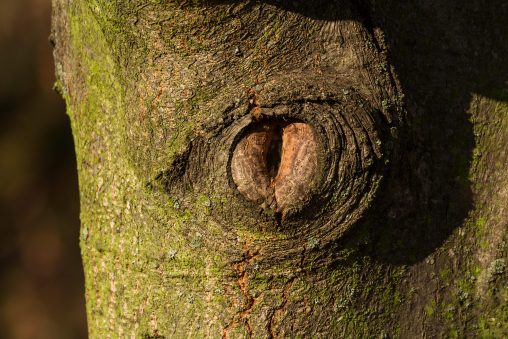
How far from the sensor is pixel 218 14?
926 mm

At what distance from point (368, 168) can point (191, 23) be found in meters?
0.30

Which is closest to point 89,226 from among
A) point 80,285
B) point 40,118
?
point 40,118

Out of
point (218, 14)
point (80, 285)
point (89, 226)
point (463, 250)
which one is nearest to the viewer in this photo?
point (218, 14)

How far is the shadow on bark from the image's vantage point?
99 centimetres

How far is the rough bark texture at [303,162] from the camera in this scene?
934 millimetres

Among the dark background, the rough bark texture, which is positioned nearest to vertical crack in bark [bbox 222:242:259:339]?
the rough bark texture

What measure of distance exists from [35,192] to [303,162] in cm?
386

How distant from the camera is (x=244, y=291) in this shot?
97 cm

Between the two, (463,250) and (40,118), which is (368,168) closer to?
(463,250)

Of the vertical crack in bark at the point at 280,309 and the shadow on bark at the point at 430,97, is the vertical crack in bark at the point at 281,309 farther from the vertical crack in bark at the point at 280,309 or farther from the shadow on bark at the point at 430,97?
the shadow on bark at the point at 430,97

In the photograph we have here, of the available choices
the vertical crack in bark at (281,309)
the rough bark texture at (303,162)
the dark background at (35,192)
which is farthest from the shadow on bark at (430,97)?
the dark background at (35,192)

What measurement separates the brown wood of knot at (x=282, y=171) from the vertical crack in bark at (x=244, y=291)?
0.24ft

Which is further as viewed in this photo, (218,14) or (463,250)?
(463,250)

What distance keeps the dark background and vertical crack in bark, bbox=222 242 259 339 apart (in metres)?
3.48
